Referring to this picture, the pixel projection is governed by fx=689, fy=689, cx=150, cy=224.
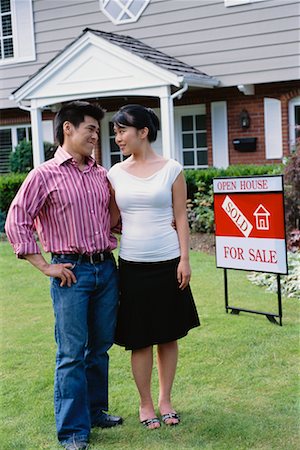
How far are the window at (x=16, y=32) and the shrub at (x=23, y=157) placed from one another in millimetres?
1982

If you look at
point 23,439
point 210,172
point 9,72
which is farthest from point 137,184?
point 9,72

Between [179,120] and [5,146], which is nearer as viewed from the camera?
[179,120]

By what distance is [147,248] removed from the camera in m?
4.01

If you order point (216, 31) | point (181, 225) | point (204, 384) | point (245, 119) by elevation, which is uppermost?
point (216, 31)

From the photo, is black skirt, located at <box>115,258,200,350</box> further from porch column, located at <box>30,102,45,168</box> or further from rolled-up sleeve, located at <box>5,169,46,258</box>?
porch column, located at <box>30,102,45,168</box>

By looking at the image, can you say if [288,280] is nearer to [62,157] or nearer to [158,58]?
[62,157]

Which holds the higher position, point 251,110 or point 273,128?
point 251,110

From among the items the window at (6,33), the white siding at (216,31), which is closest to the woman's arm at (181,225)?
the white siding at (216,31)

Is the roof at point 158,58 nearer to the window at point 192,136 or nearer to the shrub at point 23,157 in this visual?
the window at point 192,136

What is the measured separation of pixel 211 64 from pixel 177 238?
10102 mm

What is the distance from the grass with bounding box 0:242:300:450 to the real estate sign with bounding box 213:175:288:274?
0.54 meters

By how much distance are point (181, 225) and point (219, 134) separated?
10268 millimetres

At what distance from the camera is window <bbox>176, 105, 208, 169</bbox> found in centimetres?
1469

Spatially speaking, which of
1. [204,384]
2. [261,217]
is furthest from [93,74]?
[204,384]
